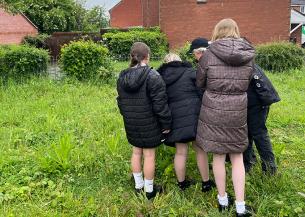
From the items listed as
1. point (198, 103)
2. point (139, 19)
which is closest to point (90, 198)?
point (198, 103)

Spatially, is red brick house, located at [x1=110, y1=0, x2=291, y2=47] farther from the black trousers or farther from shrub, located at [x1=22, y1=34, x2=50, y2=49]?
the black trousers

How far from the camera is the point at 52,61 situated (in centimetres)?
1116

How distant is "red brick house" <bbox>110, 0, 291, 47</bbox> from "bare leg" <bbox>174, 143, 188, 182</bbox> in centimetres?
2297

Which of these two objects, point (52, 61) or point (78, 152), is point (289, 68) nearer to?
point (52, 61)

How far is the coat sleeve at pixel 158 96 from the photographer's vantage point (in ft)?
13.1

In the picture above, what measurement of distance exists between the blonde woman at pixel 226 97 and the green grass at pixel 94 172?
1.87 feet

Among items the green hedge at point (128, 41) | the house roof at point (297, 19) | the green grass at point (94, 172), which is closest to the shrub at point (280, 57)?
the green grass at point (94, 172)

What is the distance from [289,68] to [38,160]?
35.5 ft

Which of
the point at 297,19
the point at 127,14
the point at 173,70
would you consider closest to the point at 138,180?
the point at 173,70

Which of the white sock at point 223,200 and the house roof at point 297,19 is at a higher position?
the house roof at point 297,19

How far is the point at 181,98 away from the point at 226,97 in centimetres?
61

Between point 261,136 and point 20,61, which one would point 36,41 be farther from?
point 261,136

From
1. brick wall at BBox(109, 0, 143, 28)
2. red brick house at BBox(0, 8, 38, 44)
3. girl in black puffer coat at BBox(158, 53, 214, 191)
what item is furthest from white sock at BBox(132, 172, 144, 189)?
brick wall at BBox(109, 0, 143, 28)

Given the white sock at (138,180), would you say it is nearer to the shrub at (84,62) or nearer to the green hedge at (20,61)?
the shrub at (84,62)
